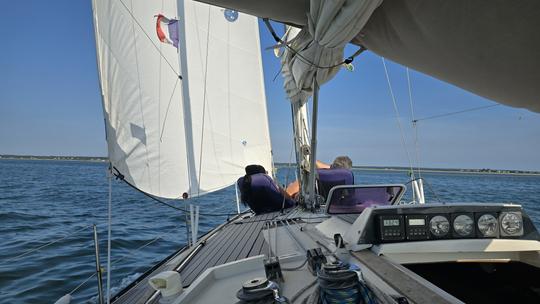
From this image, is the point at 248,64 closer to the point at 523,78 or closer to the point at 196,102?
the point at 196,102

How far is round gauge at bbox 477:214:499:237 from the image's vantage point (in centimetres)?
198

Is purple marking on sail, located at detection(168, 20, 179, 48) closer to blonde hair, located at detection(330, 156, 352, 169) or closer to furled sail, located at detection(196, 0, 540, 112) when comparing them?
blonde hair, located at detection(330, 156, 352, 169)

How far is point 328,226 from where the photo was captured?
274 cm

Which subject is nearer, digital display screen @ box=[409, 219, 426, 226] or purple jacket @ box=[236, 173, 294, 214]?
digital display screen @ box=[409, 219, 426, 226]

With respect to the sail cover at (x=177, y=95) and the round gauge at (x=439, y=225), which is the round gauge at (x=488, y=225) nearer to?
the round gauge at (x=439, y=225)

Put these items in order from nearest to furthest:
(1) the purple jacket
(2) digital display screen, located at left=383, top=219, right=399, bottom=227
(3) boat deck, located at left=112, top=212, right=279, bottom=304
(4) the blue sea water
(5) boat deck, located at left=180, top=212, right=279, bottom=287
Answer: (2) digital display screen, located at left=383, top=219, right=399, bottom=227 < (3) boat deck, located at left=112, top=212, right=279, bottom=304 < (5) boat deck, located at left=180, top=212, right=279, bottom=287 < (4) the blue sea water < (1) the purple jacket

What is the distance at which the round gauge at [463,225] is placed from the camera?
1.97m

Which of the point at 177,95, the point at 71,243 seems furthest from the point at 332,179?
the point at 71,243

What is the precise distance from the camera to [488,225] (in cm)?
198

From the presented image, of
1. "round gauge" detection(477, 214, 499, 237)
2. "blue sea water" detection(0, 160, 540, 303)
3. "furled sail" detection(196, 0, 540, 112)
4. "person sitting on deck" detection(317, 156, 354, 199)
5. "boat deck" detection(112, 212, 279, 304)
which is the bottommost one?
"blue sea water" detection(0, 160, 540, 303)

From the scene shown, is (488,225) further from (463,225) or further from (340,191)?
(340,191)

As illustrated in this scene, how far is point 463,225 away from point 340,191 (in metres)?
1.06

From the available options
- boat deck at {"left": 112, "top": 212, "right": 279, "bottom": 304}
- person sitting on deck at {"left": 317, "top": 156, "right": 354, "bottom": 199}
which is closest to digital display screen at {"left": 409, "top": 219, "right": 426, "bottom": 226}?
boat deck at {"left": 112, "top": 212, "right": 279, "bottom": 304}

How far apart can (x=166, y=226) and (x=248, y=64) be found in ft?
15.3
